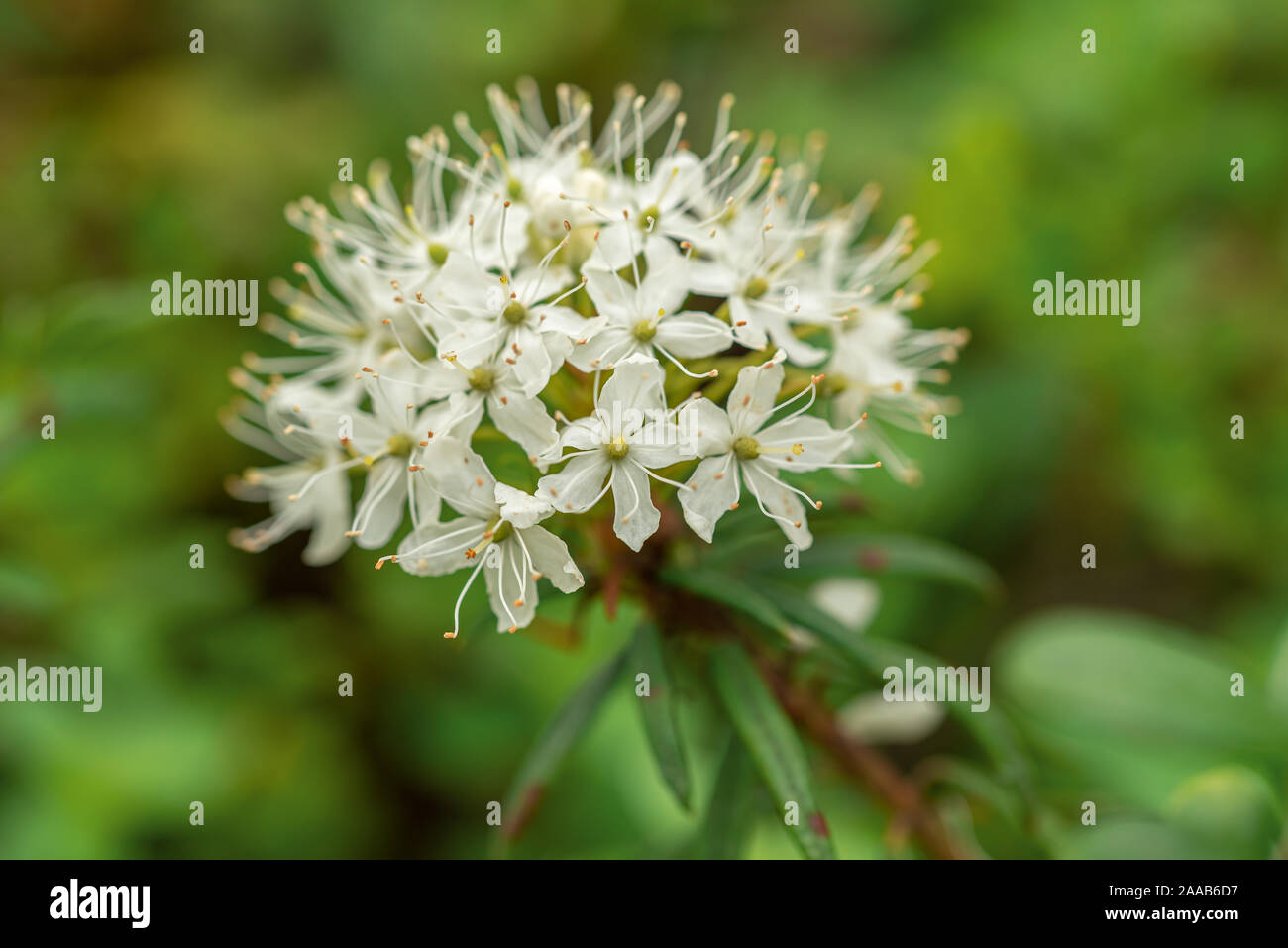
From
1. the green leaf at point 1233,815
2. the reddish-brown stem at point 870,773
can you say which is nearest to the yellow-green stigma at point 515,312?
the reddish-brown stem at point 870,773

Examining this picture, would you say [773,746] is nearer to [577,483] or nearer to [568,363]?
[577,483]

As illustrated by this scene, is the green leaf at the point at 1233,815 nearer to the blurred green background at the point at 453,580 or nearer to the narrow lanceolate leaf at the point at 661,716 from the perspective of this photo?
the blurred green background at the point at 453,580

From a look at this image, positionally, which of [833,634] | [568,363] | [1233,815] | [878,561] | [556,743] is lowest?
[1233,815]

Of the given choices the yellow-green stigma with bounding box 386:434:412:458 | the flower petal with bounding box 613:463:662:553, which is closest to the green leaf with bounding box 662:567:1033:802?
the flower petal with bounding box 613:463:662:553

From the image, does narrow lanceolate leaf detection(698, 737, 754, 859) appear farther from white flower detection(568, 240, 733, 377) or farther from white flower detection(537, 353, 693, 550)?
white flower detection(568, 240, 733, 377)

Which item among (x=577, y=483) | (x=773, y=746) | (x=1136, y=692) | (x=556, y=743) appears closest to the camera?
(x=577, y=483)

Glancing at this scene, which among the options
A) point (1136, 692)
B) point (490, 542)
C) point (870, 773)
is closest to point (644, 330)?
point (490, 542)
